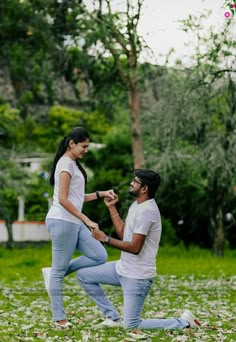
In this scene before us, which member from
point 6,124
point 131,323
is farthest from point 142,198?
point 6,124

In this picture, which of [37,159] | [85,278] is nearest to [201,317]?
[85,278]

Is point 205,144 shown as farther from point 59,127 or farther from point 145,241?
point 59,127

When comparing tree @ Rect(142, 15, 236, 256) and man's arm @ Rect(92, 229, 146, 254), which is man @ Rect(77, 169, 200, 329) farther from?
tree @ Rect(142, 15, 236, 256)

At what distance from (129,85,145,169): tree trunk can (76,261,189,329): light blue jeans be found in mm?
14489

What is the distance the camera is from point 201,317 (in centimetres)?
1141

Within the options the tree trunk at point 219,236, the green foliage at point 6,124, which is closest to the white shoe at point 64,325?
the tree trunk at point 219,236

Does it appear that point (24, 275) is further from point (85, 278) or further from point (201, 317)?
point (85, 278)

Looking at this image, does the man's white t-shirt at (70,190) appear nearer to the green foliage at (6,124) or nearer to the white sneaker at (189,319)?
the white sneaker at (189,319)

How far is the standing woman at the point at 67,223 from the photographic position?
30.6 ft

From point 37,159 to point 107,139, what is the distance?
6.78 metres

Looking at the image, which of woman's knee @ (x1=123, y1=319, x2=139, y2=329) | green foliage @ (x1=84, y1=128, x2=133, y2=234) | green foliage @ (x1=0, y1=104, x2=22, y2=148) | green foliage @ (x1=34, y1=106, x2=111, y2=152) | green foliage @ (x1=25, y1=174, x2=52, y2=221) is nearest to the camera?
woman's knee @ (x1=123, y1=319, x2=139, y2=329)

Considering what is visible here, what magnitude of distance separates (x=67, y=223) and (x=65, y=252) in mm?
304

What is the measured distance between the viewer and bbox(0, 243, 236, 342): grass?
9016 mm

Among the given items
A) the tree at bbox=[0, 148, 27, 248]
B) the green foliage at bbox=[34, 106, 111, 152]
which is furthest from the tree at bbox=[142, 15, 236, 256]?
the green foliage at bbox=[34, 106, 111, 152]
